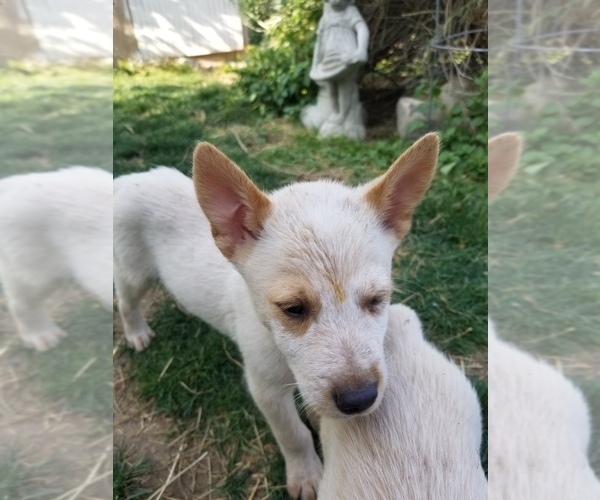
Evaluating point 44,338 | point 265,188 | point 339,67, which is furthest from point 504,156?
point 339,67

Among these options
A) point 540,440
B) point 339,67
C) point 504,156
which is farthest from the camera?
point 339,67

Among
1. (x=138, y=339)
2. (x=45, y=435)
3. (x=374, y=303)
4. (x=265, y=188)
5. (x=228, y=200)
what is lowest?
(x=138, y=339)

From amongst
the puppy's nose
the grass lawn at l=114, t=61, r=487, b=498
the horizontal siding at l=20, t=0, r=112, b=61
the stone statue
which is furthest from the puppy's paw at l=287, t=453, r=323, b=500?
the stone statue

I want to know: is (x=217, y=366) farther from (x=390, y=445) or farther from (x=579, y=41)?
(x=579, y=41)

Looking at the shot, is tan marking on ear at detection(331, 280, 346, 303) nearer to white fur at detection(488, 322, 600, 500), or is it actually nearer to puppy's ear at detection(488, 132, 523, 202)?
white fur at detection(488, 322, 600, 500)

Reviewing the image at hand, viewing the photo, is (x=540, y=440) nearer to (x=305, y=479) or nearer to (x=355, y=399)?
(x=355, y=399)

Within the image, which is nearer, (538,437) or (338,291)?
(538,437)
